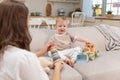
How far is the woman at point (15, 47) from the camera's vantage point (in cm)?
90

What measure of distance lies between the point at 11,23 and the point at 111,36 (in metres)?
2.33

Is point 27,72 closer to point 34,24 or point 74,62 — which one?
point 74,62

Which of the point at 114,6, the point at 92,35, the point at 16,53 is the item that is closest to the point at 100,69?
the point at 92,35

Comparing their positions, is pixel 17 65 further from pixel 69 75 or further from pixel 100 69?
pixel 100 69

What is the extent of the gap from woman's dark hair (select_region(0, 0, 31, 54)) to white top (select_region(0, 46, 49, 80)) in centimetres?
3

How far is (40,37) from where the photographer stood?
2.60 meters

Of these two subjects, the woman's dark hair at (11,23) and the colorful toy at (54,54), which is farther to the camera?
the colorful toy at (54,54)

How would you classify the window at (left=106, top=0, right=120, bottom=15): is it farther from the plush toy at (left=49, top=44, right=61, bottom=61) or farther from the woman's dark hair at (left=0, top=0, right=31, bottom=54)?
the woman's dark hair at (left=0, top=0, right=31, bottom=54)

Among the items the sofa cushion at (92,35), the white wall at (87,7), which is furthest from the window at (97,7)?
the sofa cushion at (92,35)

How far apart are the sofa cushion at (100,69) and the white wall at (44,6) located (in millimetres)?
4754

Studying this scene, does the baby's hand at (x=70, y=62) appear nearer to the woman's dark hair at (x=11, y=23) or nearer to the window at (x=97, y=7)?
the woman's dark hair at (x=11, y=23)

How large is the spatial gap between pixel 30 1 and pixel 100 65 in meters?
4.95

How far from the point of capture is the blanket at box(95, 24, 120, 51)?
2980 mm

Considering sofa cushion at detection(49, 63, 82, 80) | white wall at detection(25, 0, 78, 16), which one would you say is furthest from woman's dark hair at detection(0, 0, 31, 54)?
white wall at detection(25, 0, 78, 16)
